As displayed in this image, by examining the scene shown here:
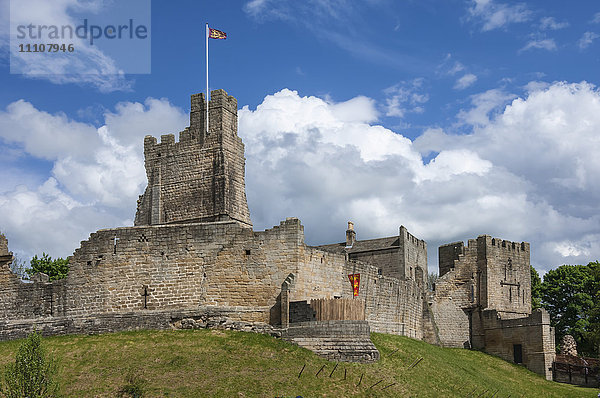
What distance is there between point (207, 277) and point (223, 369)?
24.0 ft

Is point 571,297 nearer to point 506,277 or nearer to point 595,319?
point 595,319

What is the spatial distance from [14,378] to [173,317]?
28.1ft

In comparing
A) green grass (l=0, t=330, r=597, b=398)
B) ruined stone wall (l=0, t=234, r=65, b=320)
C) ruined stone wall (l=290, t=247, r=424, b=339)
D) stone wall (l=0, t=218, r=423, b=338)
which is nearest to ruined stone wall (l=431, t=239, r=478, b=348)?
ruined stone wall (l=290, t=247, r=424, b=339)

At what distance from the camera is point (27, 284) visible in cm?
3816

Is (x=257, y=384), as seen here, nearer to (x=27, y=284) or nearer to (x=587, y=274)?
(x=27, y=284)

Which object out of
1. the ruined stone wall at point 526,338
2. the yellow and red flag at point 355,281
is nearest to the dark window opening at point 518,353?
the ruined stone wall at point 526,338

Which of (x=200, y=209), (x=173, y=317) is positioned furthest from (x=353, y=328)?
(x=200, y=209)

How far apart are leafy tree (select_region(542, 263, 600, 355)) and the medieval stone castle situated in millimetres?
21305

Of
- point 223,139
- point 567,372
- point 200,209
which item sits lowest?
point 567,372

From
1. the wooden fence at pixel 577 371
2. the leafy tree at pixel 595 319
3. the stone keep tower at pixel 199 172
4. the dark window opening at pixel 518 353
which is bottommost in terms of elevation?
the wooden fence at pixel 577 371

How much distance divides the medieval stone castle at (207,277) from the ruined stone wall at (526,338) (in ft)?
25.4

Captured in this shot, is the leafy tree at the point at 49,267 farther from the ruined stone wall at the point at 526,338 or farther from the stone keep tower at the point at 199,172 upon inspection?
the ruined stone wall at the point at 526,338

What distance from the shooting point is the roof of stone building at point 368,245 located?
5762 centimetres

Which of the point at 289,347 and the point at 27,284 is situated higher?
the point at 27,284
